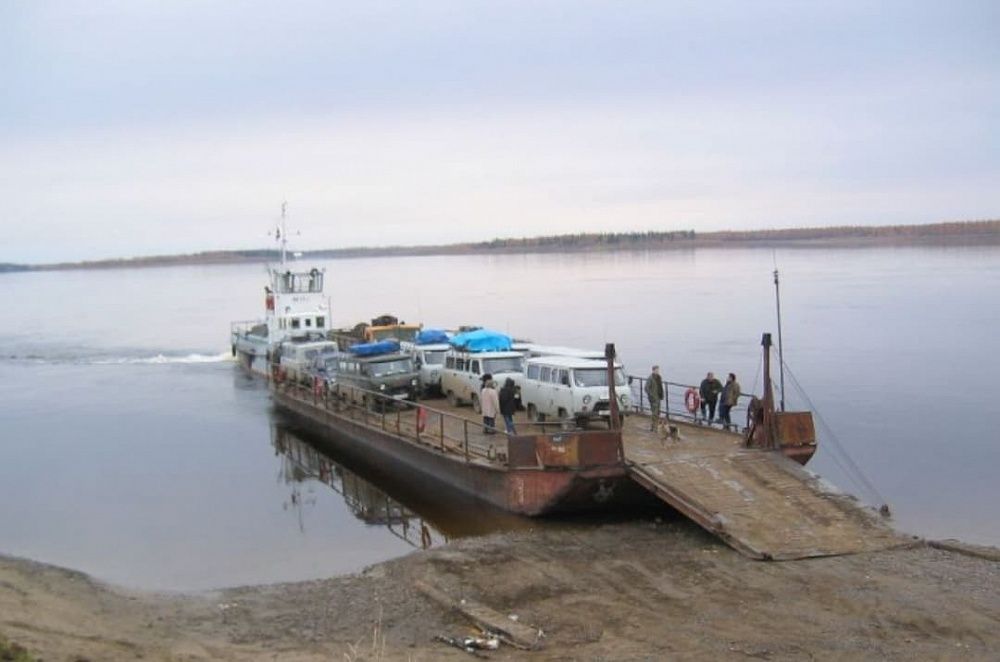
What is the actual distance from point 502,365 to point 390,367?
155 inches

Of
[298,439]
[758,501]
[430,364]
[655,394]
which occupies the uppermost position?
[655,394]

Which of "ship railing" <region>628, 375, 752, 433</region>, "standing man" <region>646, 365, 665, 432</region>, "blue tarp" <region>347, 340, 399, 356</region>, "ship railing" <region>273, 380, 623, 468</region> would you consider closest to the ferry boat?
"ship railing" <region>273, 380, 623, 468</region>

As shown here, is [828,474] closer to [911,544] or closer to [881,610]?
[911,544]

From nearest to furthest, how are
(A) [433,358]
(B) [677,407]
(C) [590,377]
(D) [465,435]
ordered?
(D) [465,435]
(C) [590,377]
(A) [433,358]
(B) [677,407]

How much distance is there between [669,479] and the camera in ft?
51.7

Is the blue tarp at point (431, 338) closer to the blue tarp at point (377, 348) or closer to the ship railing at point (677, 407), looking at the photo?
the blue tarp at point (377, 348)

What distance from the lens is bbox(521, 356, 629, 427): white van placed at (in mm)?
19812

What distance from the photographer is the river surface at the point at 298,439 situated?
18.8 meters

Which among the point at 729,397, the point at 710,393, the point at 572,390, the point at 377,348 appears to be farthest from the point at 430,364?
the point at 729,397

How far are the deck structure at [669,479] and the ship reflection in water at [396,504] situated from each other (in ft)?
1.27

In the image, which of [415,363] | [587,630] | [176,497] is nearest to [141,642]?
[587,630]

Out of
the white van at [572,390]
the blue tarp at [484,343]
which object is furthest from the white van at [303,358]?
the white van at [572,390]

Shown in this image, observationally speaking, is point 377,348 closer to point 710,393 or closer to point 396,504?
point 396,504

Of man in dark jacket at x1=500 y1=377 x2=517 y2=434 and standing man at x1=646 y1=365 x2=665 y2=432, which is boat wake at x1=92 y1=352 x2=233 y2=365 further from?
standing man at x1=646 y1=365 x2=665 y2=432
